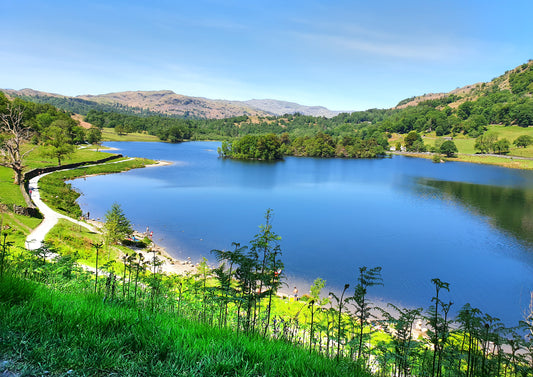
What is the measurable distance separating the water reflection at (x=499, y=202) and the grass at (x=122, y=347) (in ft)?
120

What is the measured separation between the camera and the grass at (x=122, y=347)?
2930mm

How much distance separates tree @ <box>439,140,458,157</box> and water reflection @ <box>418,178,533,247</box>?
6090 cm

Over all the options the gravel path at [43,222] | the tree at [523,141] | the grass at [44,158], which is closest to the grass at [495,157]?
the tree at [523,141]

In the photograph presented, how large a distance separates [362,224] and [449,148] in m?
105

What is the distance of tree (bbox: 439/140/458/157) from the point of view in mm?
119125

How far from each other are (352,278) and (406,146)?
133932mm

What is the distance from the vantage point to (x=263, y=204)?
42531mm

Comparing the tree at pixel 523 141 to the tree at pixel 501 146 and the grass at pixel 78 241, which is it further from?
the grass at pixel 78 241

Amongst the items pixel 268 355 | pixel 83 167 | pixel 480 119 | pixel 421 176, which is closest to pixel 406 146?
pixel 480 119

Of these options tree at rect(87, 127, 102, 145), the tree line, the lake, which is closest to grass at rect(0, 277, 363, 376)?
the lake

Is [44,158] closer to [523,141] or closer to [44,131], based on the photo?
[44,131]

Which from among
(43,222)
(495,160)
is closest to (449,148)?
(495,160)

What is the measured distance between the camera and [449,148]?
11912cm

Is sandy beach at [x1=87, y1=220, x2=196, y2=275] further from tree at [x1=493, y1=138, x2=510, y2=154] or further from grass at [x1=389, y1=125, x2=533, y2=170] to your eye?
tree at [x1=493, y1=138, x2=510, y2=154]
